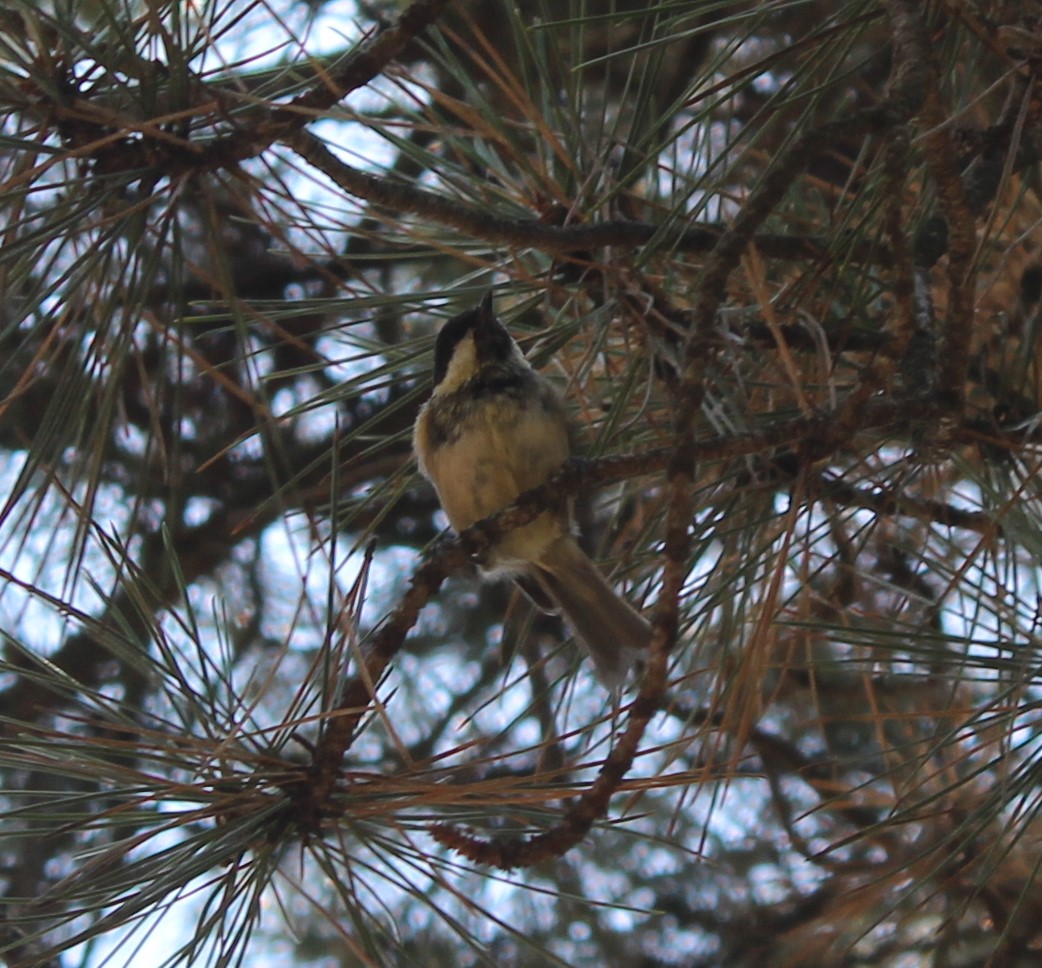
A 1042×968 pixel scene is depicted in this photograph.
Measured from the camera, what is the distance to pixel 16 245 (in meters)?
1.41

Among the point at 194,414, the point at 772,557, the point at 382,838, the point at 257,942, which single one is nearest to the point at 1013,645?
the point at 772,557

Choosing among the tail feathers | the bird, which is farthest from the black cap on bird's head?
the tail feathers

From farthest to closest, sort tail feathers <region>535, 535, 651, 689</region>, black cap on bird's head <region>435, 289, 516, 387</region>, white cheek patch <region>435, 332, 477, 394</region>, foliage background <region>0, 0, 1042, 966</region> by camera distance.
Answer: white cheek patch <region>435, 332, 477, 394</region> → black cap on bird's head <region>435, 289, 516, 387</region> → tail feathers <region>535, 535, 651, 689</region> → foliage background <region>0, 0, 1042, 966</region>

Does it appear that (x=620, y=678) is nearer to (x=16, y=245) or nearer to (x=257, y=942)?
(x=16, y=245)

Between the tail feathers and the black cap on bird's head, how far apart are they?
42cm

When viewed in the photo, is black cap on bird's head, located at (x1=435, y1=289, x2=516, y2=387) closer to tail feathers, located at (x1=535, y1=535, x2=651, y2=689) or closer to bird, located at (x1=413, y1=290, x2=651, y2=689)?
bird, located at (x1=413, y1=290, x2=651, y2=689)

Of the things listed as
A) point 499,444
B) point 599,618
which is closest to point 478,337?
point 499,444

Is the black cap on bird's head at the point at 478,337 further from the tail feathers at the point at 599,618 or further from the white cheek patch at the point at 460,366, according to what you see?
the tail feathers at the point at 599,618

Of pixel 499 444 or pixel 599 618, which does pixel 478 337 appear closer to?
pixel 499 444

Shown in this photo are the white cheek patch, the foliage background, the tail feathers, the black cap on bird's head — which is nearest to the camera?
the foliage background

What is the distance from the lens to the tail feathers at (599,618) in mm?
2086

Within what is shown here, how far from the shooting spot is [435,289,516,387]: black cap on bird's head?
7.50 ft

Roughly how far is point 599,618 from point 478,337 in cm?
60

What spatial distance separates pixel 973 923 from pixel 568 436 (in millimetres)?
1448
